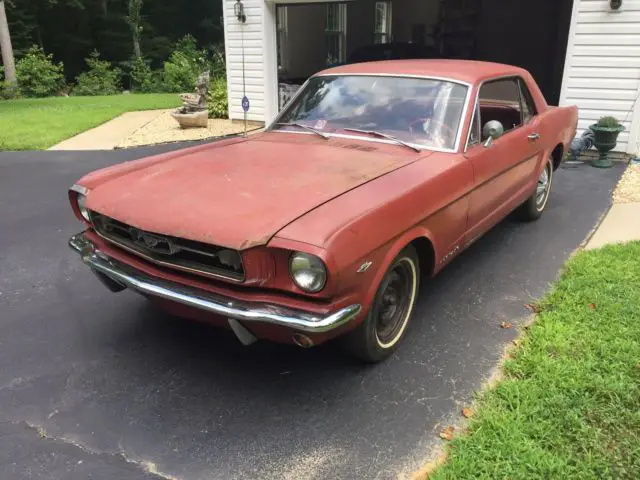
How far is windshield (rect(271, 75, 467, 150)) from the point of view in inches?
147

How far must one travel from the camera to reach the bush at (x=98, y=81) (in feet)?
77.6

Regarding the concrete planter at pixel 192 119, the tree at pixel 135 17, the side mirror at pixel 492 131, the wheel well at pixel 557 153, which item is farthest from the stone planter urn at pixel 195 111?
the tree at pixel 135 17

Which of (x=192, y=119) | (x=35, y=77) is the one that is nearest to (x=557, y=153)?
(x=192, y=119)

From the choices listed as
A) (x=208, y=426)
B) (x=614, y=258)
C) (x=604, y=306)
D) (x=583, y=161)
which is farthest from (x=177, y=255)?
(x=583, y=161)

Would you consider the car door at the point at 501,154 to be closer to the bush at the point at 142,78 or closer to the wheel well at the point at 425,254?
the wheel well at the point at 425,254

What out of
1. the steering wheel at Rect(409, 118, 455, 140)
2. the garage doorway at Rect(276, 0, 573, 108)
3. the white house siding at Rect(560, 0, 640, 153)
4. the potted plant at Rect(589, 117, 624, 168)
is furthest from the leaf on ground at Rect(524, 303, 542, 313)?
the garage doorway at Rect(276, 0, 573, 108)

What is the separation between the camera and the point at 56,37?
28.4m

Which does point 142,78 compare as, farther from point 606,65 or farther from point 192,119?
point 606,65

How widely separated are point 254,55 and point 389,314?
9.74m

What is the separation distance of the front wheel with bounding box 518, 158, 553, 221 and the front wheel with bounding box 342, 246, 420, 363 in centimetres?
265

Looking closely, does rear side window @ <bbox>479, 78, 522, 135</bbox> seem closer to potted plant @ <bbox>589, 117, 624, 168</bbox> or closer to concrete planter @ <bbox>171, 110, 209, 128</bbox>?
potted plant @ <bbox>589, 117, 624, 168</bbox>

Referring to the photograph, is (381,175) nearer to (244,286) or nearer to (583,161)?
(244,286)

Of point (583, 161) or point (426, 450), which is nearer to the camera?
point (426, 450)

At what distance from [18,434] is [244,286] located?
1324 millimetres
